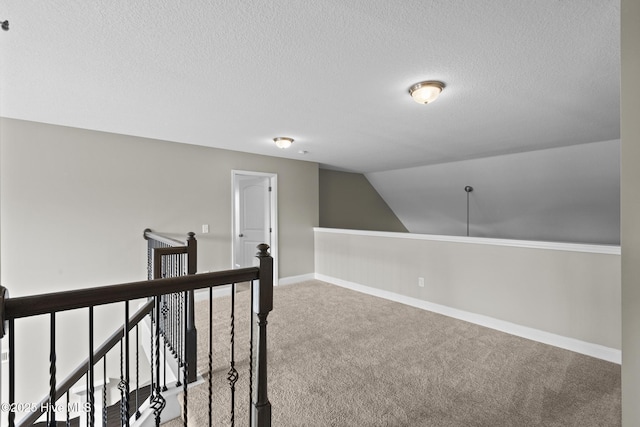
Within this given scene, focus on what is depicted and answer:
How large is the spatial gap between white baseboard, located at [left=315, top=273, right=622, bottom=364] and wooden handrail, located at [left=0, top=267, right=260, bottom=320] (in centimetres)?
315

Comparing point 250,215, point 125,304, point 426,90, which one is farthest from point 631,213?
point 250,215

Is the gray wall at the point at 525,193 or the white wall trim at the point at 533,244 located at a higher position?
the gray wall at the point at 525,193

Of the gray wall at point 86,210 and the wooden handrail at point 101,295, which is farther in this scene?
the gray wall at point 86,210

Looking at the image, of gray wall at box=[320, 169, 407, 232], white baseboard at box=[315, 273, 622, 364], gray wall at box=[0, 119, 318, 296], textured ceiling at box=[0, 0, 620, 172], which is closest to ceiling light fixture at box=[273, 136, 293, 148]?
textured ceiling at box=[0, 0, 620, 172]

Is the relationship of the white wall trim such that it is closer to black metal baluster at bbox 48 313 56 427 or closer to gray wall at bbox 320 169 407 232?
gray wall at bbox 320 169 407 232

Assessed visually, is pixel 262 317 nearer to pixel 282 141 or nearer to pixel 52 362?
pixel 52 362

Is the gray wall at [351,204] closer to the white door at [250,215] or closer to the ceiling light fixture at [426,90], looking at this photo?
the white door at [250,215]

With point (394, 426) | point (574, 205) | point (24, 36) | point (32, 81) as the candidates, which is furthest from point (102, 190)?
point (574, 205)

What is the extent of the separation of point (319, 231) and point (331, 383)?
3.53m

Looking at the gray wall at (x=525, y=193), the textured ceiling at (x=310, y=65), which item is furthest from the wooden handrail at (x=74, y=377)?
the gray wall at (x=525, y=193)

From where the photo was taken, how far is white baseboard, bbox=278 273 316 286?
17.2 feet

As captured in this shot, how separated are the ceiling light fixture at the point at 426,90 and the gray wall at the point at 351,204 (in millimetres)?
4239

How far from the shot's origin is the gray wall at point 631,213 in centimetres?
118

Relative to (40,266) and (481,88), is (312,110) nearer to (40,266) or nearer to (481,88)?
(481,88)
